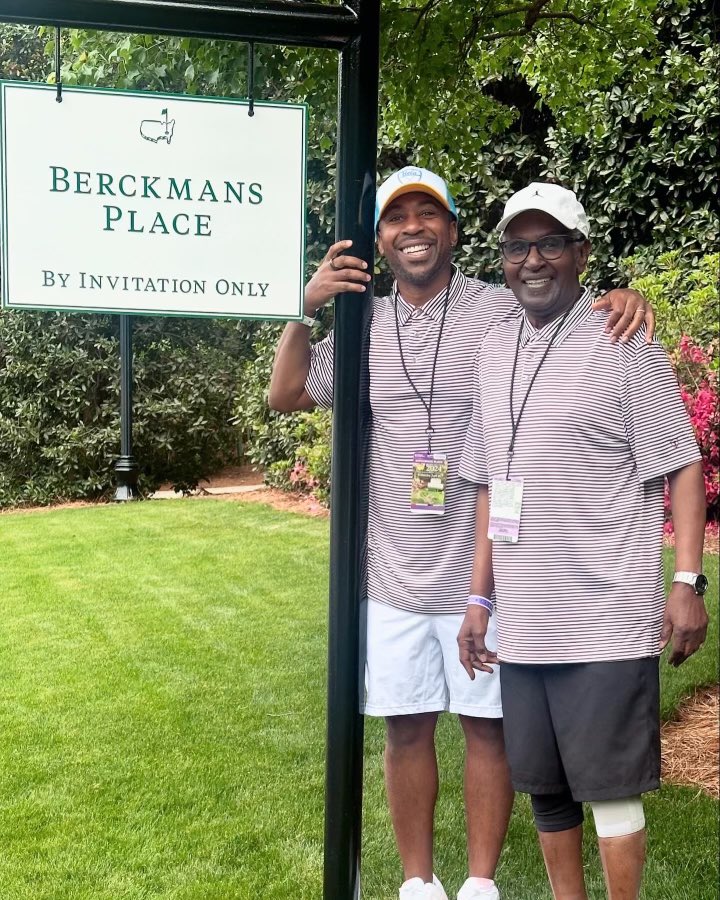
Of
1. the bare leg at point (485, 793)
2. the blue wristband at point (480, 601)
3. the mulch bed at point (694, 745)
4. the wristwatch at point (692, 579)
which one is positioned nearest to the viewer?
the wristwatch at point (692, 579)

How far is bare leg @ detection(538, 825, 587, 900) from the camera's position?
2.26 metres

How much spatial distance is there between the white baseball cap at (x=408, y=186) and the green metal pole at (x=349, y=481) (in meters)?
0.03

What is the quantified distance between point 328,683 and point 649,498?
89 cm

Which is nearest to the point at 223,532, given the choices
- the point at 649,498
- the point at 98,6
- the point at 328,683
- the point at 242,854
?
the point at 328,683

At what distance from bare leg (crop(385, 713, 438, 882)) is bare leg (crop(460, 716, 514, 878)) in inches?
3.6

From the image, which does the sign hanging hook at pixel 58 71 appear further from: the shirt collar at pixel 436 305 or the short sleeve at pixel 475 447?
the short sleeve at pixel 475 447

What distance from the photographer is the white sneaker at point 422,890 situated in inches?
93.1

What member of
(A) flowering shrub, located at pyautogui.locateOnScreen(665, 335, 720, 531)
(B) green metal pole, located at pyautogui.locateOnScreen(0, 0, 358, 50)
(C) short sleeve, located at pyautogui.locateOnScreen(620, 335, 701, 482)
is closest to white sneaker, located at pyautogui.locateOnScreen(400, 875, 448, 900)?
(C) short sleeve, located at pyautogui.locateOnScreen(620, 335, 701, 482)

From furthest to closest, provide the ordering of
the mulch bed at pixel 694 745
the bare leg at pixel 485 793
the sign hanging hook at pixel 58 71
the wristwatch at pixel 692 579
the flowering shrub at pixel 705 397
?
the mulch bed at pixel 694 745, the flowering shrub at pixel 705 397, the bare leg at pixel 485 793, the wristwatch at pixel 692 579, the sign hanging hook at pixel 58 71

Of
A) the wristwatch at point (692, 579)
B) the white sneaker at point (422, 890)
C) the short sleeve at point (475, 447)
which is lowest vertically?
the white sneaker at point (422, 890)

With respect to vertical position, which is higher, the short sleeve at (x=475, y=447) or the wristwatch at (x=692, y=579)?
the short sleeve at (x=475, y=447)

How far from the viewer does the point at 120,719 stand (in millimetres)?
2301

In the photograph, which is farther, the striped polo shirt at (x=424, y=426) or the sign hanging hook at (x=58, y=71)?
the striped polo shirt at (x=424, y=426)

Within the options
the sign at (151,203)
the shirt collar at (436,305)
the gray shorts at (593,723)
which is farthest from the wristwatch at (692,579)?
the sign at (151,203)
